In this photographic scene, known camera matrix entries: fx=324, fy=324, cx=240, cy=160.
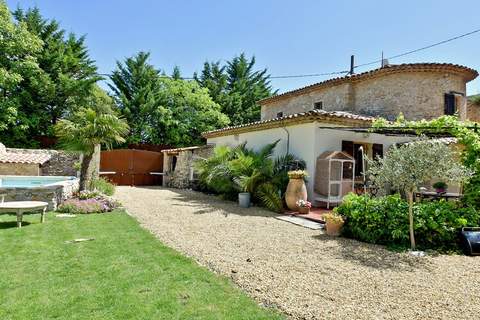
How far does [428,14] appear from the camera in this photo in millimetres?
13117

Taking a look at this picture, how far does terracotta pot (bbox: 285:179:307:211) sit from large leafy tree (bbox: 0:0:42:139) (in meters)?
16.6

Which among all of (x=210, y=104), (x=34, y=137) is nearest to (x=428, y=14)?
(x=210, y=104)

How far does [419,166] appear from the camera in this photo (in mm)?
6398

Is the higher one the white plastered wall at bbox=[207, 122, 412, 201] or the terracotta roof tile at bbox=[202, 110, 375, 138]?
the terracotta roof tile at bbox=[202, 110, 375, 138]

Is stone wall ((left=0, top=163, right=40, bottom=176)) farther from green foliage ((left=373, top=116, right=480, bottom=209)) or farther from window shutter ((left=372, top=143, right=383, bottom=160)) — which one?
green foliage ((left=373, top=116, right=480, bottom=209))

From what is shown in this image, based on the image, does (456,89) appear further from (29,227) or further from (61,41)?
(61,41)

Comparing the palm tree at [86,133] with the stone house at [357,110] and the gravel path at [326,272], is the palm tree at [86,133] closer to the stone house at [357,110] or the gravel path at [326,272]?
the gravel path at [326,272]

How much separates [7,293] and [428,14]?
52.0 ft

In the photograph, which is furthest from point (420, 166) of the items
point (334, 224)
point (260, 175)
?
point (260, 175)

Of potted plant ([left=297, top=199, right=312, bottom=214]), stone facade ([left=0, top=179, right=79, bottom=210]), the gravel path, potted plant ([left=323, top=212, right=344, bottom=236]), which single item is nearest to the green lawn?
the gravel path

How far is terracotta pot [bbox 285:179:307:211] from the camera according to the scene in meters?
10.9

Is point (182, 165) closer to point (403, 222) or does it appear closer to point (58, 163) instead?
point (58, 163)

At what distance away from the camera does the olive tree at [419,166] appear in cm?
636

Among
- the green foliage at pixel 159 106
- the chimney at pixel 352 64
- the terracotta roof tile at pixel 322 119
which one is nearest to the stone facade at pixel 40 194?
the terracotta roof tile at pixel 322 119
